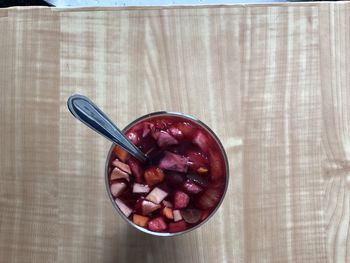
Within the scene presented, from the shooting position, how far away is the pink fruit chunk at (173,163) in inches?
31.6

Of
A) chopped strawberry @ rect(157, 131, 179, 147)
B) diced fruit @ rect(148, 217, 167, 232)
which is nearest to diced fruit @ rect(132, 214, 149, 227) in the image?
diced fruit @ rect(148, 217, 167, 232)

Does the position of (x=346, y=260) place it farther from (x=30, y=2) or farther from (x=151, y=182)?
(x=30, y=2)

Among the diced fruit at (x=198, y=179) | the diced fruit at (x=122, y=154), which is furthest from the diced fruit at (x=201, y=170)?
the diced fruit at (x=122, y=154)

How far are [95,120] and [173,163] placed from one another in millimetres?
130

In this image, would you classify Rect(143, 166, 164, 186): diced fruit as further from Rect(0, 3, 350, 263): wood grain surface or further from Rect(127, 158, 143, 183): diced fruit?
Rect(0, 3, 350, 263): wood grain surface

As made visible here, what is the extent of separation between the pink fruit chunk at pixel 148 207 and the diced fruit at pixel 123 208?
0.07ft

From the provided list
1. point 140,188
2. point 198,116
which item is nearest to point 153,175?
point 140,188

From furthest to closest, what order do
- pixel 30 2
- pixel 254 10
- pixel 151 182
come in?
pixel 30 2 → pixel 254 10 → pixel 151 182

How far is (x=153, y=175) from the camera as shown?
0.80 m

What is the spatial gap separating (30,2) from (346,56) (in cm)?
72

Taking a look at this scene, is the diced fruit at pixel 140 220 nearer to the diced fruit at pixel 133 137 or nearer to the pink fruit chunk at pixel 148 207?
the pink fruit chunk at pixel 148 207

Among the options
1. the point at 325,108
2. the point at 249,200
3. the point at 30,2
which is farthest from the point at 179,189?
the point at 30,2

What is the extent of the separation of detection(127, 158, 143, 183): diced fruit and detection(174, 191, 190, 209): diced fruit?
6 centimetres

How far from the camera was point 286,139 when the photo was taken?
901 mm
